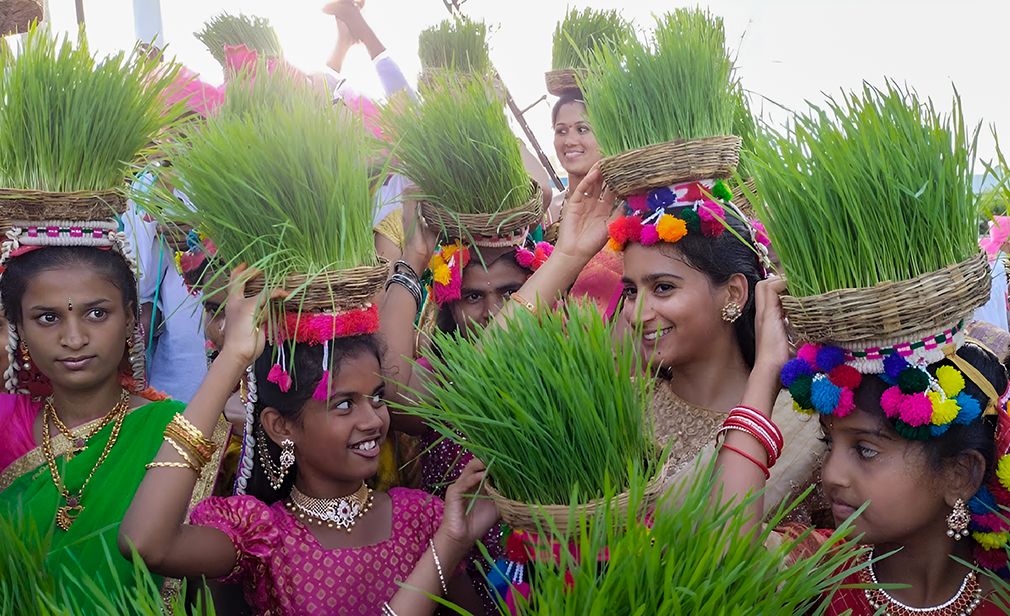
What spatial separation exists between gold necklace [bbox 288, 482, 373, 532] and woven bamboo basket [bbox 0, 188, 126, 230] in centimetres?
90

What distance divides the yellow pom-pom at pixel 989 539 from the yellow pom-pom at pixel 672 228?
1030 millimetres

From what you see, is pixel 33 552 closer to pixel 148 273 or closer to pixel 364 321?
pixel 364 321

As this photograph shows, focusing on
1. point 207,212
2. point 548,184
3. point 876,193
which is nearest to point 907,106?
point 876,193

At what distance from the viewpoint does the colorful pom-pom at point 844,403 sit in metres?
1.74

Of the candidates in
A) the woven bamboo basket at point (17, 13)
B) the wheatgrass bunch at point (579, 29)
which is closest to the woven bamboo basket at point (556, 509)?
the woven bamboo basket at point (17, 13)

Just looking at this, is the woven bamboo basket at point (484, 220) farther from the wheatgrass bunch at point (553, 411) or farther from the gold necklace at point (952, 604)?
the gold necklace at point (952, 604)

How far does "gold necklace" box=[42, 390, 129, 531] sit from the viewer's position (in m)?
2.29

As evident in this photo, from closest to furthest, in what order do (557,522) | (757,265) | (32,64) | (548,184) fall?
1. (557,522)
2. (32,64)
3. (757,265)
4. (548,184)

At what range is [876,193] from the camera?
64.5 inches

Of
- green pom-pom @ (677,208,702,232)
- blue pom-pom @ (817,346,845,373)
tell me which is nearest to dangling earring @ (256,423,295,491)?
green pom-pom @ (677,208,702,232)

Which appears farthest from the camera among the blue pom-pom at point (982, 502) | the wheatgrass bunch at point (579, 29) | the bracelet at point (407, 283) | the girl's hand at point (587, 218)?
the wheatgrass bunch at point (579, 29)

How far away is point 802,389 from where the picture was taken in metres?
1.80

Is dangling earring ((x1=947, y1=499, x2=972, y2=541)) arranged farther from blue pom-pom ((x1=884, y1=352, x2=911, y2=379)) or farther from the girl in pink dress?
the girl in pink dress

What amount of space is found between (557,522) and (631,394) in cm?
28
